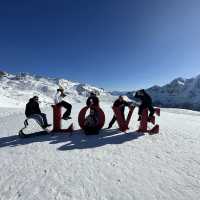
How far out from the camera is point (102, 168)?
710 cm

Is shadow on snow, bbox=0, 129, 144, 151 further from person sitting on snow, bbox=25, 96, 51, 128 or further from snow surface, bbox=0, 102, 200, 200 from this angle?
person sitting on snow, bbox=25, 96, 51, 128

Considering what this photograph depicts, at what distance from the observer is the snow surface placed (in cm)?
566

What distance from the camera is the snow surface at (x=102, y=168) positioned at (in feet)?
18.6

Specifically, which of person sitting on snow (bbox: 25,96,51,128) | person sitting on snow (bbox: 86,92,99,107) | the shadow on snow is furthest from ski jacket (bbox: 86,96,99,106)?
person sitting on snow (bbox: 25,96,51,128)

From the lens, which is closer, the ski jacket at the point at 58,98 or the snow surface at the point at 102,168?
the snow surface at the point at 102,168

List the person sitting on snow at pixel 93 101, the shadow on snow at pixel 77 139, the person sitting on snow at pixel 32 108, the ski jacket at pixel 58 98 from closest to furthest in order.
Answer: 1. the shadow on snow at pixel 77 139
2. the person sitting on snow at pixel 32 108
3. the person sitting on snow at pixel 93 101
4. the ski jacket at pixel 58 98

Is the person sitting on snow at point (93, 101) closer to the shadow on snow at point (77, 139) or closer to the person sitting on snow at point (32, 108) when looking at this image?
the shadow on snow at point (77, 139)

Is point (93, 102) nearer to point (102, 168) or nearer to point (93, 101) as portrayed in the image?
point (93, 101)

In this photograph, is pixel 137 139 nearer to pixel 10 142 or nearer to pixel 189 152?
pixel 189 152

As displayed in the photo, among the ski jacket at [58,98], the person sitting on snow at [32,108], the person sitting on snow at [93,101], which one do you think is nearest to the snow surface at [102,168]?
the person sitting on snow at [32,108]

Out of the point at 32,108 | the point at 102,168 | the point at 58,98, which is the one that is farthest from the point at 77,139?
the point at 102,168

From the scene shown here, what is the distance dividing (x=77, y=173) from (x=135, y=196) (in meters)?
2.13

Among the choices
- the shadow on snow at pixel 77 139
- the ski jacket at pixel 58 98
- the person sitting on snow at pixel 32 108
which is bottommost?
the shadow on snow at pixel 77 139

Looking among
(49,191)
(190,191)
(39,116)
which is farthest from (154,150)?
(39,116)
